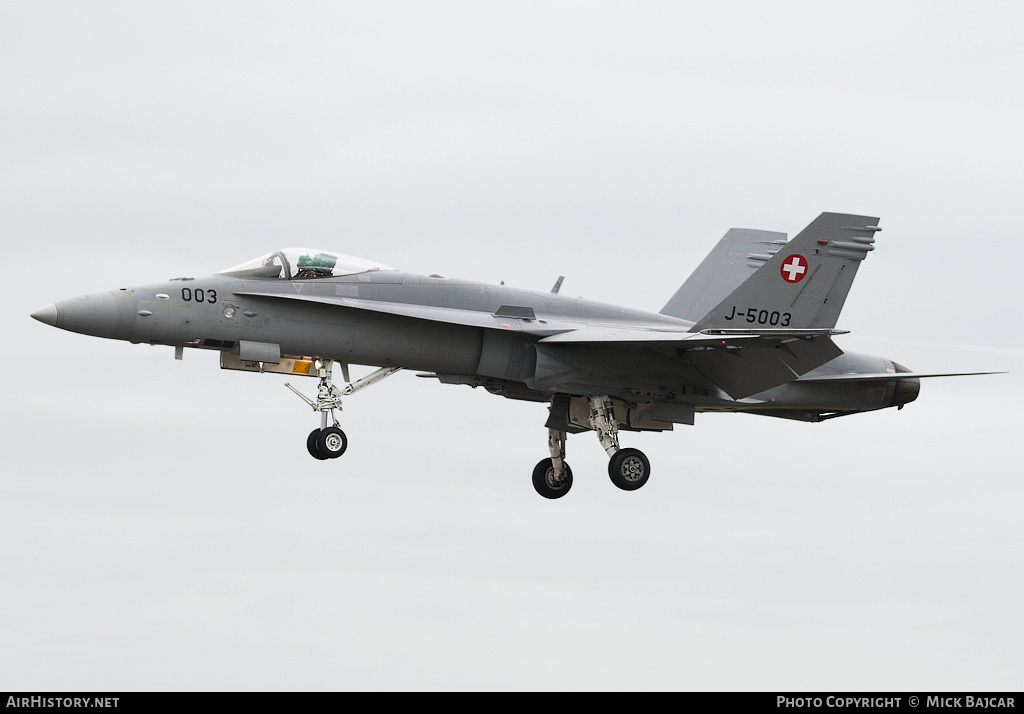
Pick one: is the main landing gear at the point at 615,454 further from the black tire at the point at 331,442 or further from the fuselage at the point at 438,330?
the black tire at the point at 331,442

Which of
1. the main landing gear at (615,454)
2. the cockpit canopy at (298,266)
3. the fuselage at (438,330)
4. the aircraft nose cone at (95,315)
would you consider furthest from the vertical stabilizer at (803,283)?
the aircraft nose cone at (95,315)

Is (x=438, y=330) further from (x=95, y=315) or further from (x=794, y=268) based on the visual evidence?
(x=794, y=268)

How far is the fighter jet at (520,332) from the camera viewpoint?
74.4ft

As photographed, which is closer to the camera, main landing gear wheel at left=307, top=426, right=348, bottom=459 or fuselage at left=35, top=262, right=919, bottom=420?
fuselage at left=35, top=262, right=919, bottom=420

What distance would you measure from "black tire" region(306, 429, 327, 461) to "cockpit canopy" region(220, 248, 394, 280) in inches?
91.3

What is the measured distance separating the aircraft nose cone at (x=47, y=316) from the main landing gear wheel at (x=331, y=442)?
4.12 meters

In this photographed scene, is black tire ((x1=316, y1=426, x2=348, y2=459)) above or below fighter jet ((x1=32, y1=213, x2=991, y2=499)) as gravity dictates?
below

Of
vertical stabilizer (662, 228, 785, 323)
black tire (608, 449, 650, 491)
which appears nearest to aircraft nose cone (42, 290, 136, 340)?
black tire (608, 449, 650, 491)

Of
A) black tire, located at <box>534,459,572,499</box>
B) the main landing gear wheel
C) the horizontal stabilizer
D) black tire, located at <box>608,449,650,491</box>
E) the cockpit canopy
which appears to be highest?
the cockpit canopy

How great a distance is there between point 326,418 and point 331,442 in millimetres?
388

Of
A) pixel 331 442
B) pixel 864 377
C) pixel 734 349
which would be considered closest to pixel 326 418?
pixel 331 442

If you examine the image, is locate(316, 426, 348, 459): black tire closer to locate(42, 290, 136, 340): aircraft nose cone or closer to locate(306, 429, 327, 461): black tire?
locate(306, 429, 327, 461): black tire

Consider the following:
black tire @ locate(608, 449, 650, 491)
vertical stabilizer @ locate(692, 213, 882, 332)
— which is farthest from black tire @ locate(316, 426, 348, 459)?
vertical stabilizer @ locate(692, 213, 882, 332)

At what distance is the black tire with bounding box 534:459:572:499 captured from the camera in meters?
26.5
